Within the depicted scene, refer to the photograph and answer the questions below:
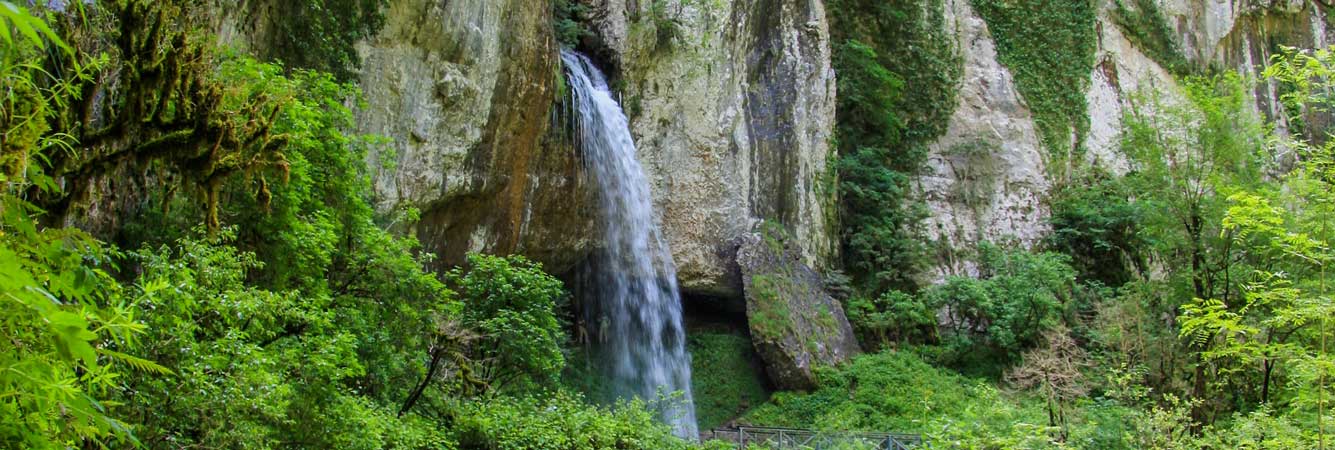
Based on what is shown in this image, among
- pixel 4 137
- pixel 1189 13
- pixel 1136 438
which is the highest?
pixel 1189 13

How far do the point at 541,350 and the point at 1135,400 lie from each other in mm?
9603

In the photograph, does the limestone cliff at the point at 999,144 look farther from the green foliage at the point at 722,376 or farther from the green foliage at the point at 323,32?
the green foliage at the point at 323,32

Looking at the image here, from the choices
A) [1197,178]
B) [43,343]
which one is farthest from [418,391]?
[1197,178]

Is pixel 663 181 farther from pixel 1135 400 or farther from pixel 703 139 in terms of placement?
pixel 1135 400

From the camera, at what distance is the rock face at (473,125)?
13.6 metres

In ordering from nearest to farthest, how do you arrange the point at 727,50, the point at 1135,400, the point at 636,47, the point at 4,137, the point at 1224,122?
the point at 4,137
the point at 1135,400
the point at 1224,122
the point at 636,47
the point at 727,50

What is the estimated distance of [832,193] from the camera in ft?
77.1

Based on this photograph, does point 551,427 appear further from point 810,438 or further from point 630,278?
point 630,278

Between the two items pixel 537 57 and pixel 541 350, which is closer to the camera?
pixel 541 350

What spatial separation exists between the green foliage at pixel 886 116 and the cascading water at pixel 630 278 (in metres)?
5.68

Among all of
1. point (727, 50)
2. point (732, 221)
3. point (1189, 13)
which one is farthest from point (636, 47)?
point (1189, 13)

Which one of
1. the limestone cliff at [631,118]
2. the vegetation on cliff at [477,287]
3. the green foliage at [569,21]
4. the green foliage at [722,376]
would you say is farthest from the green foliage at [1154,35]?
the green foliage at [569,21]

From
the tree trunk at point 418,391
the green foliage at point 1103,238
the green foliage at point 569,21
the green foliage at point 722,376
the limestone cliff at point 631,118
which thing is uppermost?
the green foliage at point 569,21

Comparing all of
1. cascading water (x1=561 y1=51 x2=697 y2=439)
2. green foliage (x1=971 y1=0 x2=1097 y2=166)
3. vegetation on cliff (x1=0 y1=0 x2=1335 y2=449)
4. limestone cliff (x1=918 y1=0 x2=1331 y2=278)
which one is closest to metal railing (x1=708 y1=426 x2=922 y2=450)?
vegetation on cliff (x1=0 y1=0 x2=1335 y2=449)
